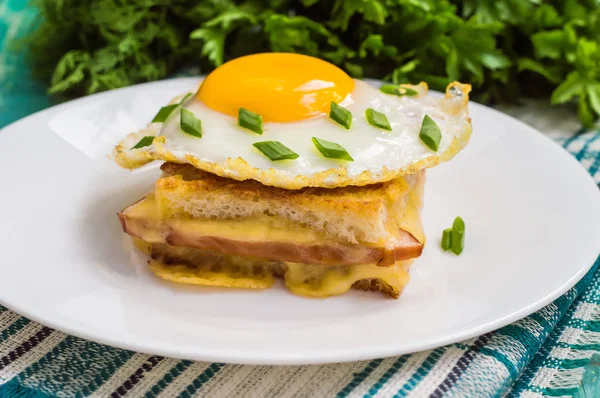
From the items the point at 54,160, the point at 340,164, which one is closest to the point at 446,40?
the point at 340,164

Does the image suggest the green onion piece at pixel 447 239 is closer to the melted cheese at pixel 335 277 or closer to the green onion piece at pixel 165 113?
the melted cheese at pixel 335 277

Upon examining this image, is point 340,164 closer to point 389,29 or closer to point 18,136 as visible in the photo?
point 18,136

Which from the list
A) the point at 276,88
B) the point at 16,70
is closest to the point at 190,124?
the point at 276,88

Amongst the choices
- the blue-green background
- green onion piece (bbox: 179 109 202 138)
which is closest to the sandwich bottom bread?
green onion piece (bbox: 179 109 202 138)

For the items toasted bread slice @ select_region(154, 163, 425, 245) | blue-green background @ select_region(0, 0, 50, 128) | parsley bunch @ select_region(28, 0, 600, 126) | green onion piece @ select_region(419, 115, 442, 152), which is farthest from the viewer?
blue-green background @ select_region(0, 0, 50, 128)

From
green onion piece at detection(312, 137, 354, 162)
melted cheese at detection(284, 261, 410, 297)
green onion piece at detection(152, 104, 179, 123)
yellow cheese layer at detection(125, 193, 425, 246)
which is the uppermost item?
green onion piece at detection(312, 137, 354, 162)

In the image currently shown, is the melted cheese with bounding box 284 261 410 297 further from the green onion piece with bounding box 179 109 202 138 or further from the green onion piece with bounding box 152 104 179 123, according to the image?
the green onion piece with bounding box 152 104 179 123

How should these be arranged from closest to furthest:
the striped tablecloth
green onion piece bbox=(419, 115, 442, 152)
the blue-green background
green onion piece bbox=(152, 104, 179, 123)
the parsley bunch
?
1. the striped tablecloth
2. green onion piece bbox=(419, 115, 442, 152)
3. green onion piece bbox=(152, 104, 179, 123)
4. the parsley bunch
5. the blue-green background
